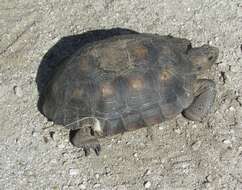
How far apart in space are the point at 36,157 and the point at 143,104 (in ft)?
4.06

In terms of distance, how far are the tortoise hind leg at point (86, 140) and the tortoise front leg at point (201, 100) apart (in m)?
1.03

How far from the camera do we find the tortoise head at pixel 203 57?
6.05m

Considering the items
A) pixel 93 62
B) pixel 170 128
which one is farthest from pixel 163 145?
pixel 93 62

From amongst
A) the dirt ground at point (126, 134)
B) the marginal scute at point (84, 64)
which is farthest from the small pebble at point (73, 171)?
the marginal scute at point (84, 64)

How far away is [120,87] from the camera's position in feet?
17.7

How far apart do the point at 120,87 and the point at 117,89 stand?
0.04 meters

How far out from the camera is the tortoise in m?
5.42

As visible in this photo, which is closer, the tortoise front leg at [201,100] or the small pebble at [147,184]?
the small pebble at [147,184]

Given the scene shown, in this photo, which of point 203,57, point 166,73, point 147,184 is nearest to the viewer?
point 147,184

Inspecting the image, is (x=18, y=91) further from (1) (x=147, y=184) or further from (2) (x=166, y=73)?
(1) (x=147, y=184)

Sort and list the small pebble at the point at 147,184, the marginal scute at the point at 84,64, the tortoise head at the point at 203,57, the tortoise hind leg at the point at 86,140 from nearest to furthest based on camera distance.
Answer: the small pebble at the point at 147,184, the marginal scute at the point at 84,64, the tortoise hind leg at the point at 86,140, the tortoise head at the point at 203,57

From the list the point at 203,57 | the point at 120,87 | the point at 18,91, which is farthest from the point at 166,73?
the point at 18,91

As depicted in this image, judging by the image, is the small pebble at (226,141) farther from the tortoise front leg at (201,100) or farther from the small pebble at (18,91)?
the small pebble at (18,91)

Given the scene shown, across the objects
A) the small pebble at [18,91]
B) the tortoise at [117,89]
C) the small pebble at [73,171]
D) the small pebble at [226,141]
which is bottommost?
the small pebble at [73,171]
